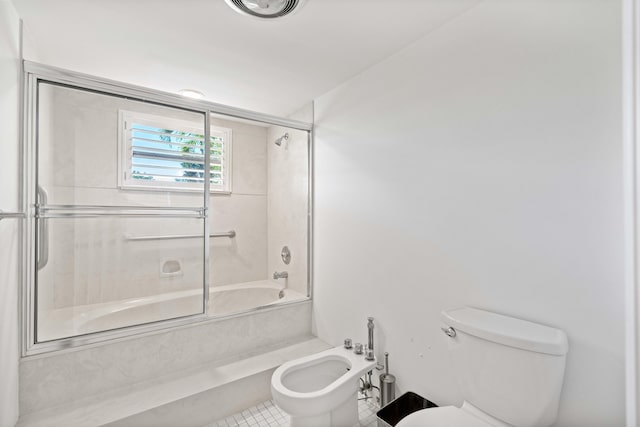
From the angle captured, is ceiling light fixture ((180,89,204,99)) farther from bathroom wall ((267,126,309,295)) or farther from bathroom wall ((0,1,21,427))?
bathroom wall ((0,1,21,427))

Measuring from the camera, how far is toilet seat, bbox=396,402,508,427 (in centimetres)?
114

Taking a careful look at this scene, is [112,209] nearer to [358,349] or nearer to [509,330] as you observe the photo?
[358,349]

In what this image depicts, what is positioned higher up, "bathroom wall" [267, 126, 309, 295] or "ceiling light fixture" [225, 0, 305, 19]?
"ceiling light fixture" [225, 0, 305, 19]

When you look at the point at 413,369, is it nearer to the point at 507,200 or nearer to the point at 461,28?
the point at 507,200

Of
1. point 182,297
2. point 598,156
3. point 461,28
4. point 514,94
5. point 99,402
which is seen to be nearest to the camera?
point 598,156

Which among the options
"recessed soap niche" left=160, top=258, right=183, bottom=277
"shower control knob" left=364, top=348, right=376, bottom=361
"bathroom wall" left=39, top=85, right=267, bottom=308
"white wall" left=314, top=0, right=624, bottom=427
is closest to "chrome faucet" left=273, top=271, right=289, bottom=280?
"white wall" left=314, top=0, right=624, bottom=427

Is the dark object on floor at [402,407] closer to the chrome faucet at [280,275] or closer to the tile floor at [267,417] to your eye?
the tile floor at [267,417]

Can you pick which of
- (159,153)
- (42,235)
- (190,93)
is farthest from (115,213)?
(190,93)

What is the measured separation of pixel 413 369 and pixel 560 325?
2.69ft

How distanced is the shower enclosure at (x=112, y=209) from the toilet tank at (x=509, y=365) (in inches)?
59.4

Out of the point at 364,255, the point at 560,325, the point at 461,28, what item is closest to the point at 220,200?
the point at 364,255

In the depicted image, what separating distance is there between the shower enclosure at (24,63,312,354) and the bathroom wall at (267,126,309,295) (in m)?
0.32

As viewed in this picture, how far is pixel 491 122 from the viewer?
136cm

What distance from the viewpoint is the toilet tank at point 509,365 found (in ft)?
3.38
